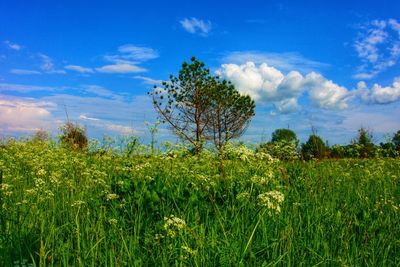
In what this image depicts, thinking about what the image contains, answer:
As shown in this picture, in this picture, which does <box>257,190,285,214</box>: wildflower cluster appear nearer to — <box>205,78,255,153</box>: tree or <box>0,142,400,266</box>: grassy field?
<box>0,142,400,266</box>: grassy field

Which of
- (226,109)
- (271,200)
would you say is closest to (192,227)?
(271,200)

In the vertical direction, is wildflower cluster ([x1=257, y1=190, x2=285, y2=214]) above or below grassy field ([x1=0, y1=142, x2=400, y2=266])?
above

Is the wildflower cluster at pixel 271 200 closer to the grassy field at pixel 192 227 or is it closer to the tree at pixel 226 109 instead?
the grassy field at pixel 192 227

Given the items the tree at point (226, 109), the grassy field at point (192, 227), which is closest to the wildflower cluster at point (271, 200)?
the grassy field at point (192, 227)

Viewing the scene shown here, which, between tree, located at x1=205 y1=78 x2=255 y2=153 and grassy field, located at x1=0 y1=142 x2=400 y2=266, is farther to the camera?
tree, located at x1=205 y1=78 x2=255 y2=153

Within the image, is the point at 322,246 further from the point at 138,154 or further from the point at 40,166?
the point at 138,154

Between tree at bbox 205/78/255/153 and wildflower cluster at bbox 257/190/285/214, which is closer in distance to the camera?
wildflower cluster at bbox 257/190/285/214

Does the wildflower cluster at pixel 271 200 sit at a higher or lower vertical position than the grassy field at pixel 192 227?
higher

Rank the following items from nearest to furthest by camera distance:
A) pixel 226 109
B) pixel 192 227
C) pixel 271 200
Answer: pixel 271 200 < pixel 192 227 < pixel 226 109

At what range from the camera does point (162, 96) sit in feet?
135

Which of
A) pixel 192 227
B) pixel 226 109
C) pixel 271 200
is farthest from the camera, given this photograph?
pixel 226 109

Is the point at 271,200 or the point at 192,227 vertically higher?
the point at 271,200

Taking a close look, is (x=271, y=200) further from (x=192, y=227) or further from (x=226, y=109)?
(x=226, y=109)

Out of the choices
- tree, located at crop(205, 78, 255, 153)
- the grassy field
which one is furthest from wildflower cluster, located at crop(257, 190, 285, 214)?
tree, located at crop(205, 78, 255, 153)
